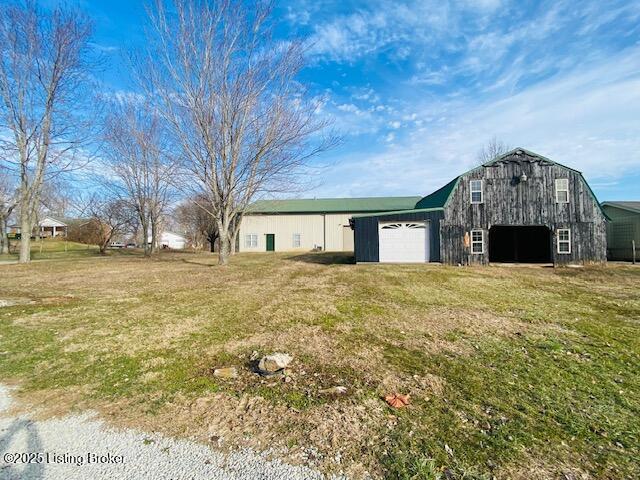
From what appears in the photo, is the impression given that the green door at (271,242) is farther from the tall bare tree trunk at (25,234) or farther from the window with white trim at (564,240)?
the window with white trim at (564,240)

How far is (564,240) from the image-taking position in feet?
A: 58.2

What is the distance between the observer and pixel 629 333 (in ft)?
18.1

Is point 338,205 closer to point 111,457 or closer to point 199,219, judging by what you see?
point 199,219

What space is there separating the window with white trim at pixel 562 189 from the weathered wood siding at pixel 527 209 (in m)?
0.19

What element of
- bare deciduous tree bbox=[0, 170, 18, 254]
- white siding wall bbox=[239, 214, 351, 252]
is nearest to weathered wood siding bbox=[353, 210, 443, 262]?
white siding wall bbox=[239, 214, 351, 252]

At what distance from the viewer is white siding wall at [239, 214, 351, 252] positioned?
111ft

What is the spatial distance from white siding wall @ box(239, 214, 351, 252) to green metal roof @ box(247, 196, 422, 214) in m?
0.71

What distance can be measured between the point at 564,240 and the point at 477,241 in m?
4.94

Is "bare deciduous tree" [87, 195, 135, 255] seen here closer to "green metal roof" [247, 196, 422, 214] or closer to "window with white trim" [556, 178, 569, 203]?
"green metal roof" [247, 196, 422, 214]

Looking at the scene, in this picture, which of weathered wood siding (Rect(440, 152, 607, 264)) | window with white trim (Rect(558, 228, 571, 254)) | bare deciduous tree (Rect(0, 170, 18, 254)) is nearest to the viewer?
weathered wood siding (Rect(440, 152, 607, 264))

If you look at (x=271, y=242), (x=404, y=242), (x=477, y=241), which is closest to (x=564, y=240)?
(x=477, y=241)

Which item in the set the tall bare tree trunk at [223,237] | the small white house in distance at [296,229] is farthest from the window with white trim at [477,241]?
the small white house in distance at [296,229]

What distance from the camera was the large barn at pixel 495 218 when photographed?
693 inches

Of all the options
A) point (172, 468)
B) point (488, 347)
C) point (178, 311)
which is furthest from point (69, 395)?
point (488, 347)
